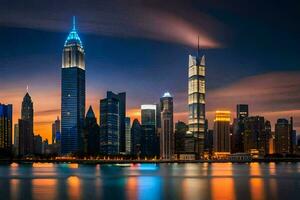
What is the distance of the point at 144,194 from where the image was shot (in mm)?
72188

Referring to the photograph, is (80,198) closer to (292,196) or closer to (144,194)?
(144,194)

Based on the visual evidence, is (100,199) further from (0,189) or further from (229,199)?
(0,189)

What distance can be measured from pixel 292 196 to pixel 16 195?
35.2 meters

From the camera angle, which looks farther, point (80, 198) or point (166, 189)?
point (166, 189)

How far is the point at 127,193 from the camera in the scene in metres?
73.8

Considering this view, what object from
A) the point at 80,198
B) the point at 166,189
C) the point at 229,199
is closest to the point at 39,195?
the point at 80,198

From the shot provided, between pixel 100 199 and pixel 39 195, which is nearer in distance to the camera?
pixel 100 199

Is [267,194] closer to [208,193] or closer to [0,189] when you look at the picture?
[208,193]

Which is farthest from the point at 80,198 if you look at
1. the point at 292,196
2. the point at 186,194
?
the point at 292,196

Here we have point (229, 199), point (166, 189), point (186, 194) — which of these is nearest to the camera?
point (229, 199)

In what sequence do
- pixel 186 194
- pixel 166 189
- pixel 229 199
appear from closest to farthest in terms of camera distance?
pixel 229 199 → pixel 186 194 → pixel 166 189

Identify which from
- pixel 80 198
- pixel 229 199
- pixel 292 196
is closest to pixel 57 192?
pixel 80 198

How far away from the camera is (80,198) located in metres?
66.1

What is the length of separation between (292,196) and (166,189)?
1968 centimetres
